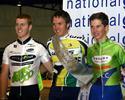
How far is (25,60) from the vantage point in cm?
324

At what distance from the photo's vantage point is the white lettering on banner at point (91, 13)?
3.85m

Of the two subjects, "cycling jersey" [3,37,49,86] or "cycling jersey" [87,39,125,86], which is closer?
"cycling jersey" [87,39,125,86]

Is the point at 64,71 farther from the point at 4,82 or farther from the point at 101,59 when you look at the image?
the point at 4,82

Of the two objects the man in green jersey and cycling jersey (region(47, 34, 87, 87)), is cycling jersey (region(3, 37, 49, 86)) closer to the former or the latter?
cycling jersey (region(47, 34, 87, 87))

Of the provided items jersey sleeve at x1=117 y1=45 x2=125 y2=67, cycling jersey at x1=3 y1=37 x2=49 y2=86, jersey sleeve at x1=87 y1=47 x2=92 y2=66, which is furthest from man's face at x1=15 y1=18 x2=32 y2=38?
jersey sleeve at x1=117 y1=45 x2=125 y2=67

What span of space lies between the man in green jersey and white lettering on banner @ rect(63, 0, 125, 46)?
0.83 metres

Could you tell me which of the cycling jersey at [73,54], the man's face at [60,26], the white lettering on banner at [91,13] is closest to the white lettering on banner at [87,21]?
the white lettering on banner at [91,13]

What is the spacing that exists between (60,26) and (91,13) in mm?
942

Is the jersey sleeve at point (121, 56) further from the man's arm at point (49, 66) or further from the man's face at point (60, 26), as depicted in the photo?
the man's arm at point (49, 66)

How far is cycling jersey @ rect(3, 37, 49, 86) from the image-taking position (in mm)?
3219

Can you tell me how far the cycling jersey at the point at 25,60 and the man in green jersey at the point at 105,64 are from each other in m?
0.48

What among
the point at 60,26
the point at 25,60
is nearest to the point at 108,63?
the point at 60,26

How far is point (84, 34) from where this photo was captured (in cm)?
398

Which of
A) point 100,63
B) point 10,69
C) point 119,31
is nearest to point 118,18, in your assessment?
point 119,31
